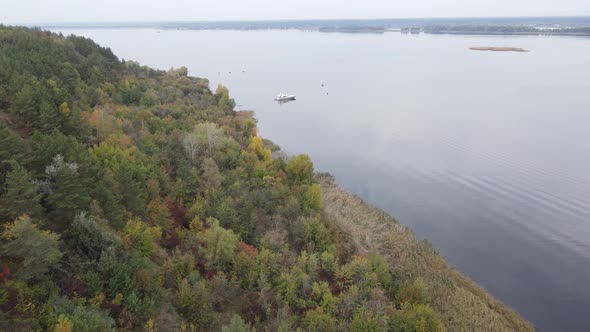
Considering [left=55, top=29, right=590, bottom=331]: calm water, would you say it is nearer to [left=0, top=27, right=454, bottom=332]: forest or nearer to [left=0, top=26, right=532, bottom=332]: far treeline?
[left=0, top=26, right=532, bottom=332]: far treeline

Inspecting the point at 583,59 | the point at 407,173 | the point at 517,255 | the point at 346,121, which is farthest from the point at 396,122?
the point at 583,59

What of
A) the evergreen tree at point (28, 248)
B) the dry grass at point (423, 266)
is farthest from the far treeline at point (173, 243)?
the dry grass at point (423, 266)

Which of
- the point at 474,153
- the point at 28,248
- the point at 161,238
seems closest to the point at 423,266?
the point at 161,238

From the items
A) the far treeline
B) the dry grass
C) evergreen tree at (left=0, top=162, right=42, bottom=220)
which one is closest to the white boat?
the far treeline

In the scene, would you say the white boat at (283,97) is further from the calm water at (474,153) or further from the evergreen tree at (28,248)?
the evergreen tree at (28,248)

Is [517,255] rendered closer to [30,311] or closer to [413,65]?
[30,311]

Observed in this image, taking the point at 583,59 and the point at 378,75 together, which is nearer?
the point at 378,75

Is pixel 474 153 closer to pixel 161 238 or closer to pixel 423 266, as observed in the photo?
pixel 423 266
